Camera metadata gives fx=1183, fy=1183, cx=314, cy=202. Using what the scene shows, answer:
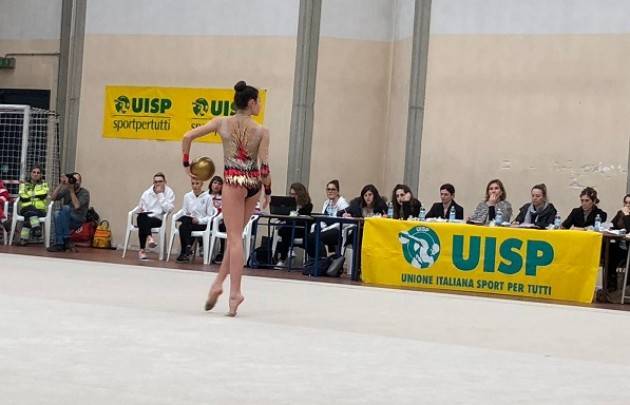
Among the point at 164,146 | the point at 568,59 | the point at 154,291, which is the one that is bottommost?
the point at 154,291

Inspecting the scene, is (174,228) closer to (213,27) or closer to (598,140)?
(213,27)

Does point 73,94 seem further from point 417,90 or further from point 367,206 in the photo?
point 367,206

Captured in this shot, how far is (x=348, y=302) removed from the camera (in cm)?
1012

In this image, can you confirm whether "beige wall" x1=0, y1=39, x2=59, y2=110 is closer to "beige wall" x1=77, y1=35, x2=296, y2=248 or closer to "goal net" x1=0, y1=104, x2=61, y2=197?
"goal net" x1=0, y1=104, x2=61, y2=197

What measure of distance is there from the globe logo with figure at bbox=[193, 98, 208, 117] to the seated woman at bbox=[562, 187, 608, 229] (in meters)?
6.94

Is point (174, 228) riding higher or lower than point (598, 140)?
lower

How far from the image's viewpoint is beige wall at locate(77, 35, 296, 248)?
18031 mm

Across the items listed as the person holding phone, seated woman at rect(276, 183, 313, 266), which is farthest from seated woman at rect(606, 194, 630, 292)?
the person holding phone

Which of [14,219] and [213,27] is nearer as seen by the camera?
[14,219]

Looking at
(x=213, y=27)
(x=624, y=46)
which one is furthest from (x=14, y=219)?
(x=624, y=46)

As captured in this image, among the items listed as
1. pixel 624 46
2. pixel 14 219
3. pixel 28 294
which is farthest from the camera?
pixel 14 219

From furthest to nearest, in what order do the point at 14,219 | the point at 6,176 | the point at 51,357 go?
the point at 6,176 → the point at 14,219 → the point at 51,357

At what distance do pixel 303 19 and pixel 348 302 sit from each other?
8173mm

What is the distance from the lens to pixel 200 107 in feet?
60.9
